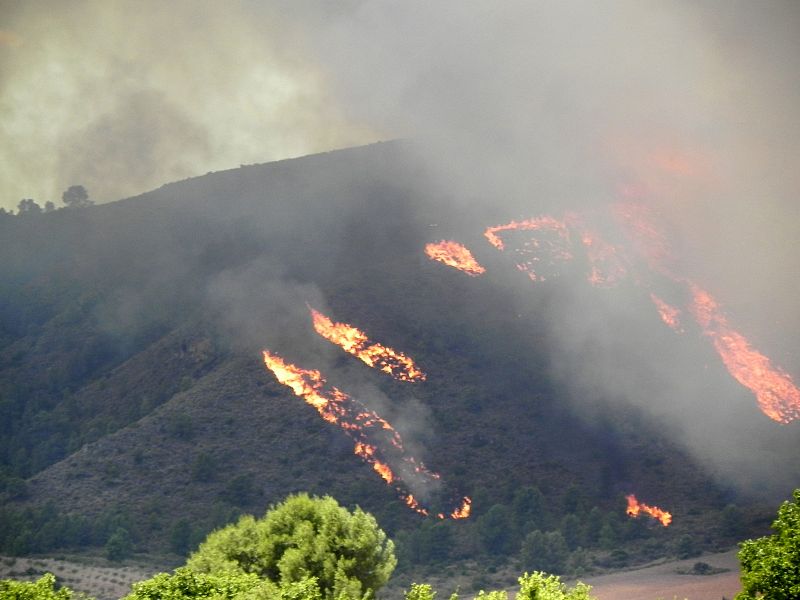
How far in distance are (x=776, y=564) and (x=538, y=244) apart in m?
151

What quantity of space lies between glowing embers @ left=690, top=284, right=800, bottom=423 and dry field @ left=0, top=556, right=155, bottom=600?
305ft

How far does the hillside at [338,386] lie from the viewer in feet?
399

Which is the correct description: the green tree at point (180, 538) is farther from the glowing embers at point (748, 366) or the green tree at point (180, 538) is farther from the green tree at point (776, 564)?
the green tree at point (776, 564)

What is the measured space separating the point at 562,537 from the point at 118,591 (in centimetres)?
4802

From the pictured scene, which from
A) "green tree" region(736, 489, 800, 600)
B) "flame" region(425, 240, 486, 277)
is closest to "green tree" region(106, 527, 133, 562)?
"flame" region(425, 240, 486, 277)

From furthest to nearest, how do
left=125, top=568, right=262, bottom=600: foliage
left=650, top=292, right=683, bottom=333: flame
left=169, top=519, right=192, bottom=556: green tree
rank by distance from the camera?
1. left=650, top=292, right=683, bottom=333: flame
2. left=169, top=519, right=192, bottom=556: green tree
3. left=125, top=568, right=262, bottom=600: foliage

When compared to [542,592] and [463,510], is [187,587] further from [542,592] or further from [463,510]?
[463,510]

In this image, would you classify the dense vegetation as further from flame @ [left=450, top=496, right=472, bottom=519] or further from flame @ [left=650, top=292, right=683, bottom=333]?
flame @ [left=650, top=292, right=683, bottom=333]

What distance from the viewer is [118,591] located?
97.3 metres

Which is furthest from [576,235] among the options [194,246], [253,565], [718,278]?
[253,565]

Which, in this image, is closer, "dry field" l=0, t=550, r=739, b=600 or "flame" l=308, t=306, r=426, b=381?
"dry field" l=0, t=550, r=739, b=600

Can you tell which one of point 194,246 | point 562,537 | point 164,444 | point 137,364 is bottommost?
point 562,537

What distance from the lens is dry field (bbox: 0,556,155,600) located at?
98500mm

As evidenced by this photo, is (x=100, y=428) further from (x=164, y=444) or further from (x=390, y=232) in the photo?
(x=390, y=232)
